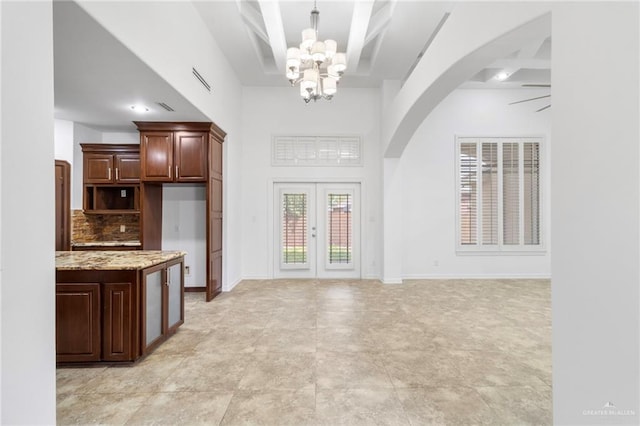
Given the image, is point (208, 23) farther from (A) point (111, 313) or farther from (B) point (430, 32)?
(A) point (111, 313)

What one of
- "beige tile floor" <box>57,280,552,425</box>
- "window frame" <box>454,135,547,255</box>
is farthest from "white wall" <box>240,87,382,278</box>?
"beige tile floor" <box>57,280,552,425</box>

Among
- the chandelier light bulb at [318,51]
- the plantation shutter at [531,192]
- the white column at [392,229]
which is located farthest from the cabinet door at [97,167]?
the plantation shutter at [531,192]

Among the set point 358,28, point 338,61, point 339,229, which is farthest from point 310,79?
point 339,229

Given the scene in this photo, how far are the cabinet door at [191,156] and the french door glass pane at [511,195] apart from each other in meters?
6.00

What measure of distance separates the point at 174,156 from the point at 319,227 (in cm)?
312

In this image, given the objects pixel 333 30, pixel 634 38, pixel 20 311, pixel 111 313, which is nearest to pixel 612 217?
pixel 634 38

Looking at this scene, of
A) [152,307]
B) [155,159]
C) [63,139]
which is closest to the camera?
[152,307]

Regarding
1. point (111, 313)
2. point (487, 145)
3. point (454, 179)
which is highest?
point (487, 145)

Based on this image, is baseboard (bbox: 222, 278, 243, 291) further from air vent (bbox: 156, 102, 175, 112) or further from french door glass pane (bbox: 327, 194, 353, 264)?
air vent (bbox: 156, 102, 175, 112)

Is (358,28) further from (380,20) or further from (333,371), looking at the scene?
(333,371)

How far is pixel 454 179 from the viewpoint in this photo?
21.7 ft

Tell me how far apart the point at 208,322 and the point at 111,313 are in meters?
1.36

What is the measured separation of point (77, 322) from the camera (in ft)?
9.04

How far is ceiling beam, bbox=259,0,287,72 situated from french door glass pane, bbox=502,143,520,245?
501cm
